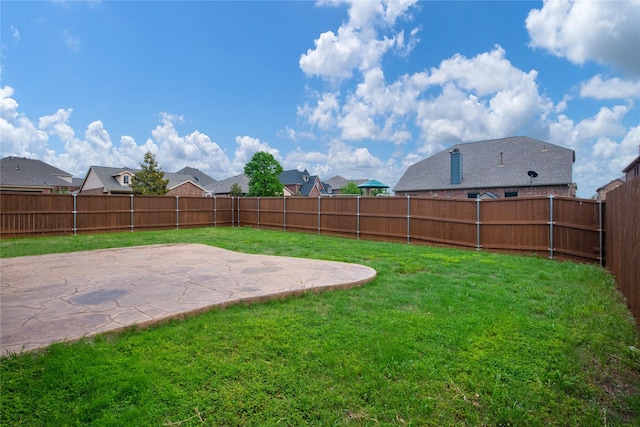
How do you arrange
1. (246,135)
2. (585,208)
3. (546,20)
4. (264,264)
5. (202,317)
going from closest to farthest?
(202,317)
(264,264)
(585,208)
(546,20)
(246,135)

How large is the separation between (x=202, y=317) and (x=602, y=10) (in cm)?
725

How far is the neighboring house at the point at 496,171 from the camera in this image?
66.2ft

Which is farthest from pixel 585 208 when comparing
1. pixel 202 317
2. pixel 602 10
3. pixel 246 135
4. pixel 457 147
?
pixel 457 147

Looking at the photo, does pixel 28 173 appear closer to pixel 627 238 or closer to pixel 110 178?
pixel 110 178

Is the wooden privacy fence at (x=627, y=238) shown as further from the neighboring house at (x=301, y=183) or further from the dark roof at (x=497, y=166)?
the neighboring house at (x=301, y=183)

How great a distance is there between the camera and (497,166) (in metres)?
22.6

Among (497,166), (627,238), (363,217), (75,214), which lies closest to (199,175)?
(75,214)

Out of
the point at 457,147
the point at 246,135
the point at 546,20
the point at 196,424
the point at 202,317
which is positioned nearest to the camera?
the point at 196,424

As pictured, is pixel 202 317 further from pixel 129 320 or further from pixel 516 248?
pixel 516 248

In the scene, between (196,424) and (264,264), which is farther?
(264,264)

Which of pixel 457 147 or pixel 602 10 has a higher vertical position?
pixel 457 147

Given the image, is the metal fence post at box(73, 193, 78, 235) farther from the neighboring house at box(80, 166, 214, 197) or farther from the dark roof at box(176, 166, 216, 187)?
the dark roof at box(176, 166, 216, 187)

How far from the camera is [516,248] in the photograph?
860 centimetres

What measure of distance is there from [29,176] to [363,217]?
107 feet
